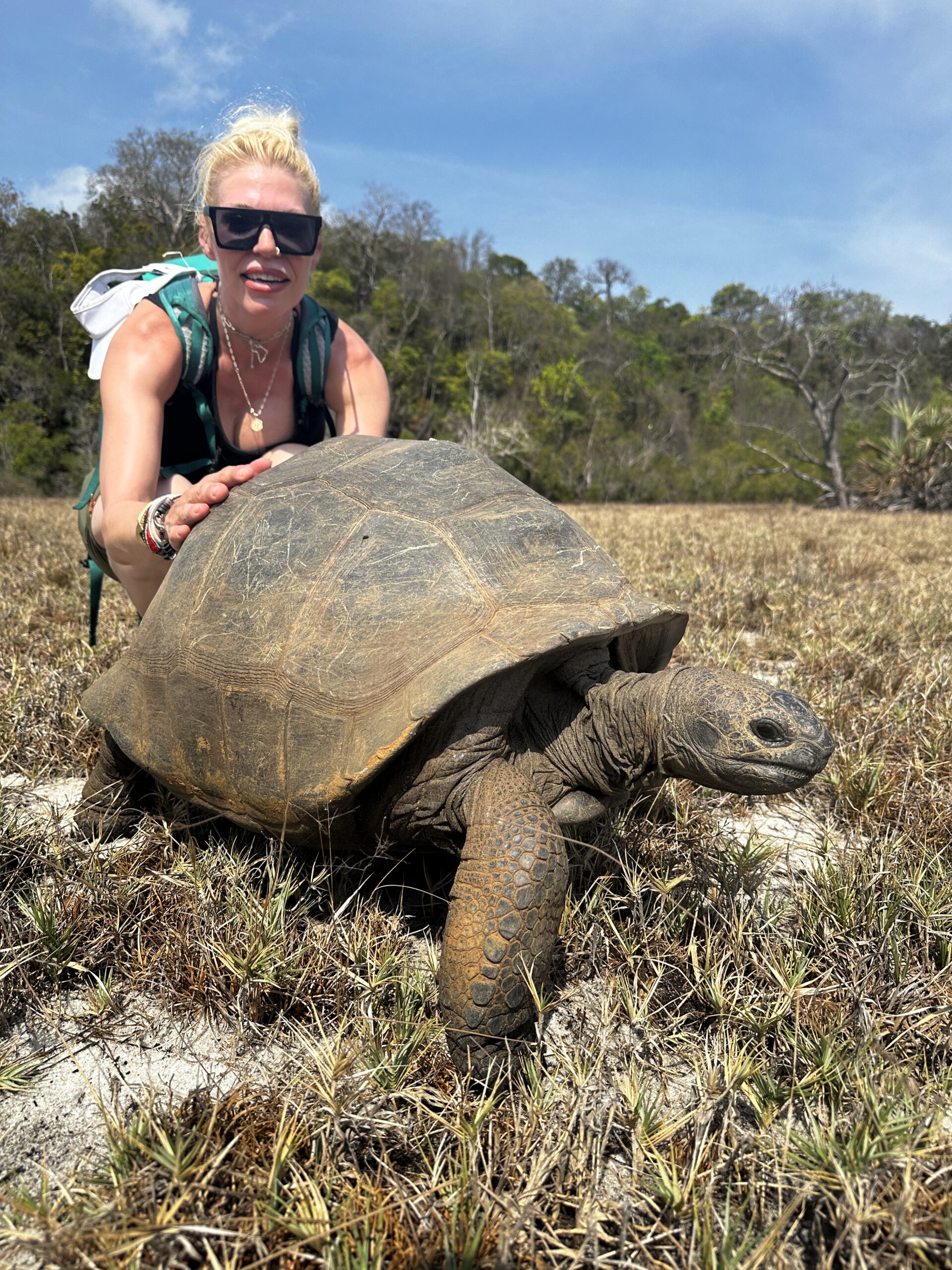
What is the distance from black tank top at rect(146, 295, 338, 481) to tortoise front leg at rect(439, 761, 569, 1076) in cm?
220

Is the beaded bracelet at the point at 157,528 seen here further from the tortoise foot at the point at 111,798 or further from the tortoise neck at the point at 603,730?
the tortoise neck at the point at 603,730

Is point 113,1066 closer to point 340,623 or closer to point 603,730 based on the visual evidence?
point 340,623

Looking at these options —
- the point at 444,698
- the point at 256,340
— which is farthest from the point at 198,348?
the point at 444,698

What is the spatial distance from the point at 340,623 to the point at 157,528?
962 mm

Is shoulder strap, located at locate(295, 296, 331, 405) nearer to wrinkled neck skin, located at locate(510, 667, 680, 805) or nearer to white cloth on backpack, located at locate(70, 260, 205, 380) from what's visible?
white cloth on backpack, located at locate(70, 260, 205, 380)

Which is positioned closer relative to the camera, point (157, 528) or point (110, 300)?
point (157, 528)

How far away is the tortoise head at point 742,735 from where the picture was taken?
1662 millimetres

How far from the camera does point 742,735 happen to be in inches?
66.1

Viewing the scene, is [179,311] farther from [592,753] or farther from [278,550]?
[592,753]

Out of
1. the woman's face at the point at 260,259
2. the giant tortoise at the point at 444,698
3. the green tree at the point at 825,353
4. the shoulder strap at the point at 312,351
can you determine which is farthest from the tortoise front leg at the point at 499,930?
the green tree at the point at 825,353

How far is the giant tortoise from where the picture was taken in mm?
1610

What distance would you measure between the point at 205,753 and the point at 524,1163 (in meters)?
1.20

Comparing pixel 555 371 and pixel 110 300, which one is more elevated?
pixel 555 371

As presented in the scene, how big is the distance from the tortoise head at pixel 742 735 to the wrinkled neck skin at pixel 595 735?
6cm
